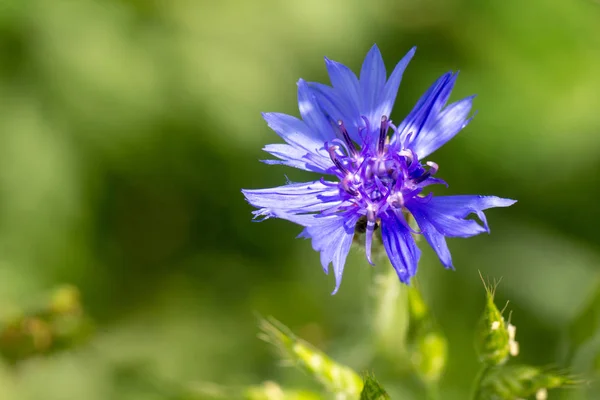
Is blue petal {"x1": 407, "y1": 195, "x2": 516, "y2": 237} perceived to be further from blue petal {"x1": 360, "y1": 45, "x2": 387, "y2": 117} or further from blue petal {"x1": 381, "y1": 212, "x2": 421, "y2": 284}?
blue petal {"x1": 360, "y1": 45, "x2": 387, "y2": 117}

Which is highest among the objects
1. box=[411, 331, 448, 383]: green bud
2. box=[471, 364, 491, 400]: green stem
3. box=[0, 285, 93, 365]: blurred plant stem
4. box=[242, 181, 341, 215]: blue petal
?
box=[242, 181, 341, 215]: blue petal

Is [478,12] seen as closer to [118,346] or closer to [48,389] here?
[118,346]

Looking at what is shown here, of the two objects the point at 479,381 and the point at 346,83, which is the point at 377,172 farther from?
the point at 479,381

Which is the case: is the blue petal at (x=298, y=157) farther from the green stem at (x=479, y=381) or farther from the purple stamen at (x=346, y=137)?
the green stem at (x=479, y=381)

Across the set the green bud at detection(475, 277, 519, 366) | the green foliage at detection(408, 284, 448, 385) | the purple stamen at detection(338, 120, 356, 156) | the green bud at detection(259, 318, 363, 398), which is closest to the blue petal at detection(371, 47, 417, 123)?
the purple stamen at detection(338, 120, 356, 156)

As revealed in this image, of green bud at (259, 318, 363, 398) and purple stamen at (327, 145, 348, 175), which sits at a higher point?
purple stamen at (327, 145, 348, 175)

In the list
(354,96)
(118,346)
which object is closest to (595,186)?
(354,96)

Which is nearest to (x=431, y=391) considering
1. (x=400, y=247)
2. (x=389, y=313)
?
(x=389, y=313)
